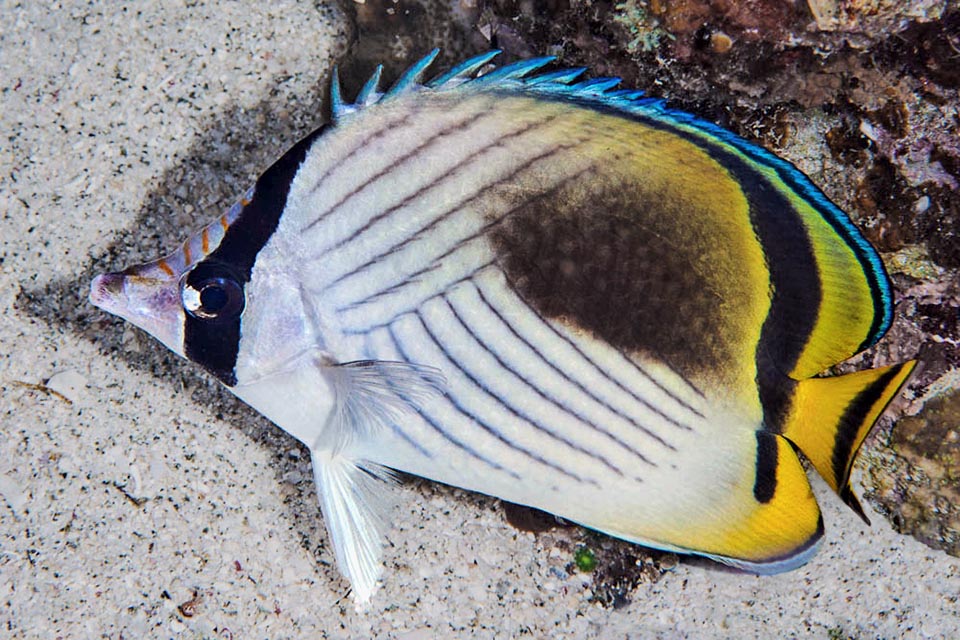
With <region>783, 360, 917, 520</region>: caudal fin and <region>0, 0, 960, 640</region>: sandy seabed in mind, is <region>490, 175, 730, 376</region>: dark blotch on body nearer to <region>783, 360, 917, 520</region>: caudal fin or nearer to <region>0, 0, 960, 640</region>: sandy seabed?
<region>783, 360, 917, 520</region>: caudal fin

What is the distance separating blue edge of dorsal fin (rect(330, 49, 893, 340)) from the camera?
1236 millimetres

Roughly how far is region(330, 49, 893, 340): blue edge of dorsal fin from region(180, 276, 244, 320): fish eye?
1.24 feet

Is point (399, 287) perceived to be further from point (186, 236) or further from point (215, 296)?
point (186, 236)

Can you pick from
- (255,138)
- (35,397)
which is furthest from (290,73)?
(35,397)

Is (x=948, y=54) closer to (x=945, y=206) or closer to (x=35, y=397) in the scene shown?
(x=945, y=206)

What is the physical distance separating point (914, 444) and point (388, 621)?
1469 millimetres

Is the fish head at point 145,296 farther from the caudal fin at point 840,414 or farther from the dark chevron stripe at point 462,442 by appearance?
the caudal fin at point 840,414

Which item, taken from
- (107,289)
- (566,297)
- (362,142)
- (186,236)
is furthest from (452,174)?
(186,236)

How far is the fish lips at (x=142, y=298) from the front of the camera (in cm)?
128

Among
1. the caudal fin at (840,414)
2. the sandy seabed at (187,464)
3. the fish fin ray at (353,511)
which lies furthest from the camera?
the sandy seabed at (187,464)

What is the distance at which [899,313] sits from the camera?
1.70 metres

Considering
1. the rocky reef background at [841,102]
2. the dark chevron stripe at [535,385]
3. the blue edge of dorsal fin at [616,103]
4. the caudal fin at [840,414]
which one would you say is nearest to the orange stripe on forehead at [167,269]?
the blue edge of dorsal fin at [616,103]

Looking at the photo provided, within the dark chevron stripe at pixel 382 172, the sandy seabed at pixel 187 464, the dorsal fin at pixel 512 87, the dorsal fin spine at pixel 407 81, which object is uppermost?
the dorsal fin spine at pixel 407 81

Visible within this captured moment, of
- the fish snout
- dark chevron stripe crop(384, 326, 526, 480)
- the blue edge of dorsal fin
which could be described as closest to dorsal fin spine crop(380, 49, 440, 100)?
the blue edge of dorsal fin
